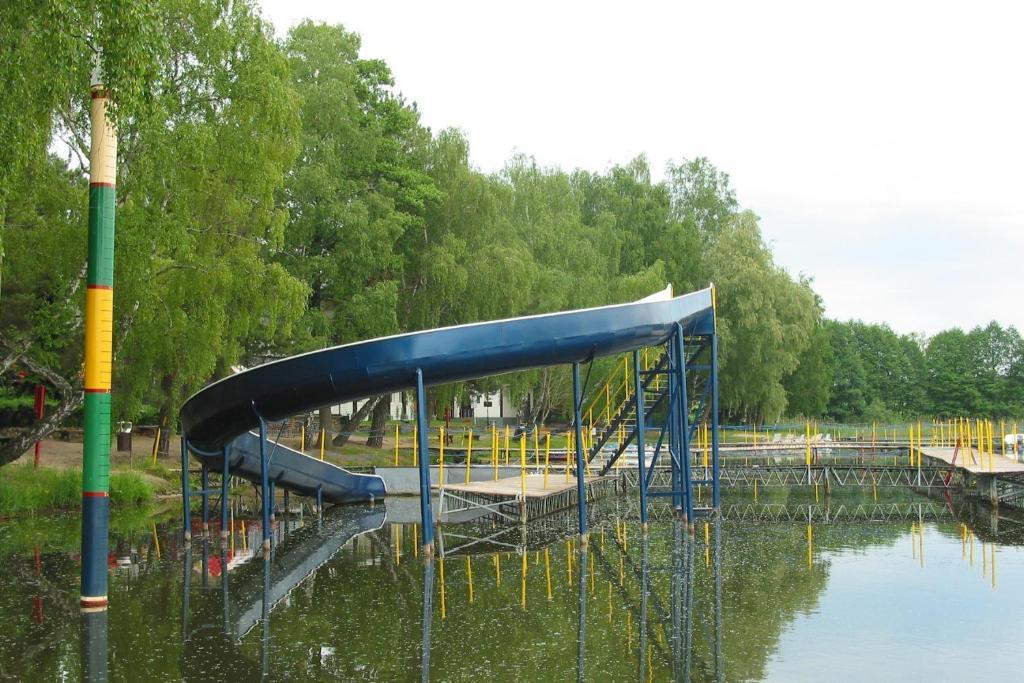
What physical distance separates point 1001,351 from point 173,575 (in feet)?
308

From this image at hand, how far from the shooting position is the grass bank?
80.2 ft

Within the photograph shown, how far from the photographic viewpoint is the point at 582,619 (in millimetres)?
12930

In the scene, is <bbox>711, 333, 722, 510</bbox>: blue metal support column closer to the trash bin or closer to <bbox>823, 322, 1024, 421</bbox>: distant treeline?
the trash bin

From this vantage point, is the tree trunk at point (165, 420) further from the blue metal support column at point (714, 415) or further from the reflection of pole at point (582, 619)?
the reflection of pole at point (582, 619)

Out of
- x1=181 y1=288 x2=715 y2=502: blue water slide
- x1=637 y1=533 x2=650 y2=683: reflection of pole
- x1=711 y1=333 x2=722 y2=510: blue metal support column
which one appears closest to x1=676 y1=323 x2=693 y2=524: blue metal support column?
x1=181 y1=288 x2=715 y2=502: blue water slide

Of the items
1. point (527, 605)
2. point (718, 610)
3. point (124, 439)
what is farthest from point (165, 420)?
point (718, 610)

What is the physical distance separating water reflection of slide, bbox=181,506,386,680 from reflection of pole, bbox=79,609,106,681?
0.83 m

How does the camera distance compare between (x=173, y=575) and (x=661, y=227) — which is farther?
(x=661, y=227)

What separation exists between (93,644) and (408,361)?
7.14 m

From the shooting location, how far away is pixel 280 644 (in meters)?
11.6

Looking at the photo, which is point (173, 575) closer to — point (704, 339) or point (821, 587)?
point (821, 587)

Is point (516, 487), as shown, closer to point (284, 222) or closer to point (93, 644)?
point (284, 222)

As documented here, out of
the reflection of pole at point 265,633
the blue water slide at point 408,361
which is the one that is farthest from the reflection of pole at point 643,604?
the blue water slide at point 408,361

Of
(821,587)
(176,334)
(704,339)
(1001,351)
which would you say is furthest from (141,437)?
(1001,351)
